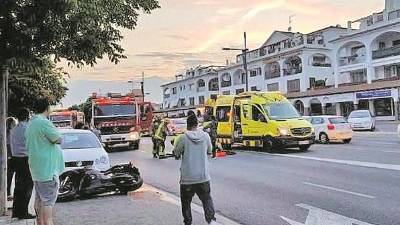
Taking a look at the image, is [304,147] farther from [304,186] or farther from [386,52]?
[386,52]

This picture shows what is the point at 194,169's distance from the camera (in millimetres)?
7008

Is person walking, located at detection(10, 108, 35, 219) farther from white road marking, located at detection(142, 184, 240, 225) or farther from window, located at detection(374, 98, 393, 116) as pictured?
window, located at detection(374, 98, 393, 116)

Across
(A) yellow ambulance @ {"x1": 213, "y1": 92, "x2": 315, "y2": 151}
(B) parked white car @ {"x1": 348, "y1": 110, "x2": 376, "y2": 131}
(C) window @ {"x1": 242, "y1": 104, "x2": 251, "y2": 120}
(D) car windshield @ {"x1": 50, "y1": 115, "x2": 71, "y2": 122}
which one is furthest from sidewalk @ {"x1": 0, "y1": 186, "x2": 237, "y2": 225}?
(B) parked white car @ {"x1": 348, "y1": 110, "x2": 376, "y2": 131}

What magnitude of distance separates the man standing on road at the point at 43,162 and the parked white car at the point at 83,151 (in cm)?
535

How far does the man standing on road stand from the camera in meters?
6.26

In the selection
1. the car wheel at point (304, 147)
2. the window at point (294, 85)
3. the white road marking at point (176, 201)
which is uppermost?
the window at point (294, 85)

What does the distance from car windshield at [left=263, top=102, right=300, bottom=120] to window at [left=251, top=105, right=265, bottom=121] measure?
286 mm

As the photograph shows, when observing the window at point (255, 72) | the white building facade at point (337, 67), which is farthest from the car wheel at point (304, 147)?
the window at point (255, 72)

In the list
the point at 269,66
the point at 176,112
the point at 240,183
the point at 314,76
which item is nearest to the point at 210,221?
the point at 240,183

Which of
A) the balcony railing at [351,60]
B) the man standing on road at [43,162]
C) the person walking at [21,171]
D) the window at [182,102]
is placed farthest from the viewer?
the window at [182,102]

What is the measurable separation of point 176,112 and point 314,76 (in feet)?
117

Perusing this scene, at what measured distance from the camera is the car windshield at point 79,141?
499 inches

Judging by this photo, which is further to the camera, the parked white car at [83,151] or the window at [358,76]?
the window at [358,76]

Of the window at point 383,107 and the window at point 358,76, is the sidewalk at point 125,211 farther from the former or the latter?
the window at point 358,76
